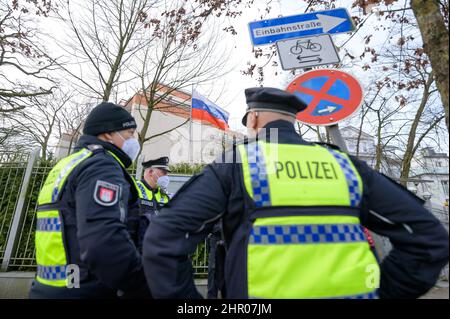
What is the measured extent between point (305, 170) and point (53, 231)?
155 centimetres

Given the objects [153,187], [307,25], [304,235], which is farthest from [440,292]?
[153,187]

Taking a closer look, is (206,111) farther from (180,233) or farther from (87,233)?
(180,233)

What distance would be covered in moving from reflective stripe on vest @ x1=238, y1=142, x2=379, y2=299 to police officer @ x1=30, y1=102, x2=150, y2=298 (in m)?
0.74

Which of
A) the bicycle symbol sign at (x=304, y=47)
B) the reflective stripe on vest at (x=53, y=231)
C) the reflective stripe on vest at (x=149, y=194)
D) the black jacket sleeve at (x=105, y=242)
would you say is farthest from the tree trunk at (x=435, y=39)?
the reflective stripe on vest at (x=149, y=194)

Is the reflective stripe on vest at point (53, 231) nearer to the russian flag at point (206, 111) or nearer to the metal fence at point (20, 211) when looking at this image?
the metal fence at point (20, 211)

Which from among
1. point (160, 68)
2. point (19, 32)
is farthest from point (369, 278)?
point (19, 32)

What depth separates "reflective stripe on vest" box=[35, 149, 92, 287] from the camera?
1719mm

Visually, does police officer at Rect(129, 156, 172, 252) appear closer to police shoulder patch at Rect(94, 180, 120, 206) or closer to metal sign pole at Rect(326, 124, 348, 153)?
police shoulder patch at Rect(94, 180, 120, 206)

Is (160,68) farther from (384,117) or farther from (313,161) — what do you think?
(384,117)

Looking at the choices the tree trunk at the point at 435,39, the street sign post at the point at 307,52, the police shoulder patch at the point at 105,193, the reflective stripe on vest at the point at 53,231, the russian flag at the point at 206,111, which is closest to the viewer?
the police shoulder patch at the point at 105,193

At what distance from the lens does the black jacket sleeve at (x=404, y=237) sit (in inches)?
53.4

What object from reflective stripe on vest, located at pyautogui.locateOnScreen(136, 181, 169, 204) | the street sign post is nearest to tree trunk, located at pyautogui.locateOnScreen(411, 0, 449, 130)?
the street sign post

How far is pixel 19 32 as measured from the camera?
8.59 m

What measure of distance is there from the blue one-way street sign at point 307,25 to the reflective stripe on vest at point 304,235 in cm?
211
